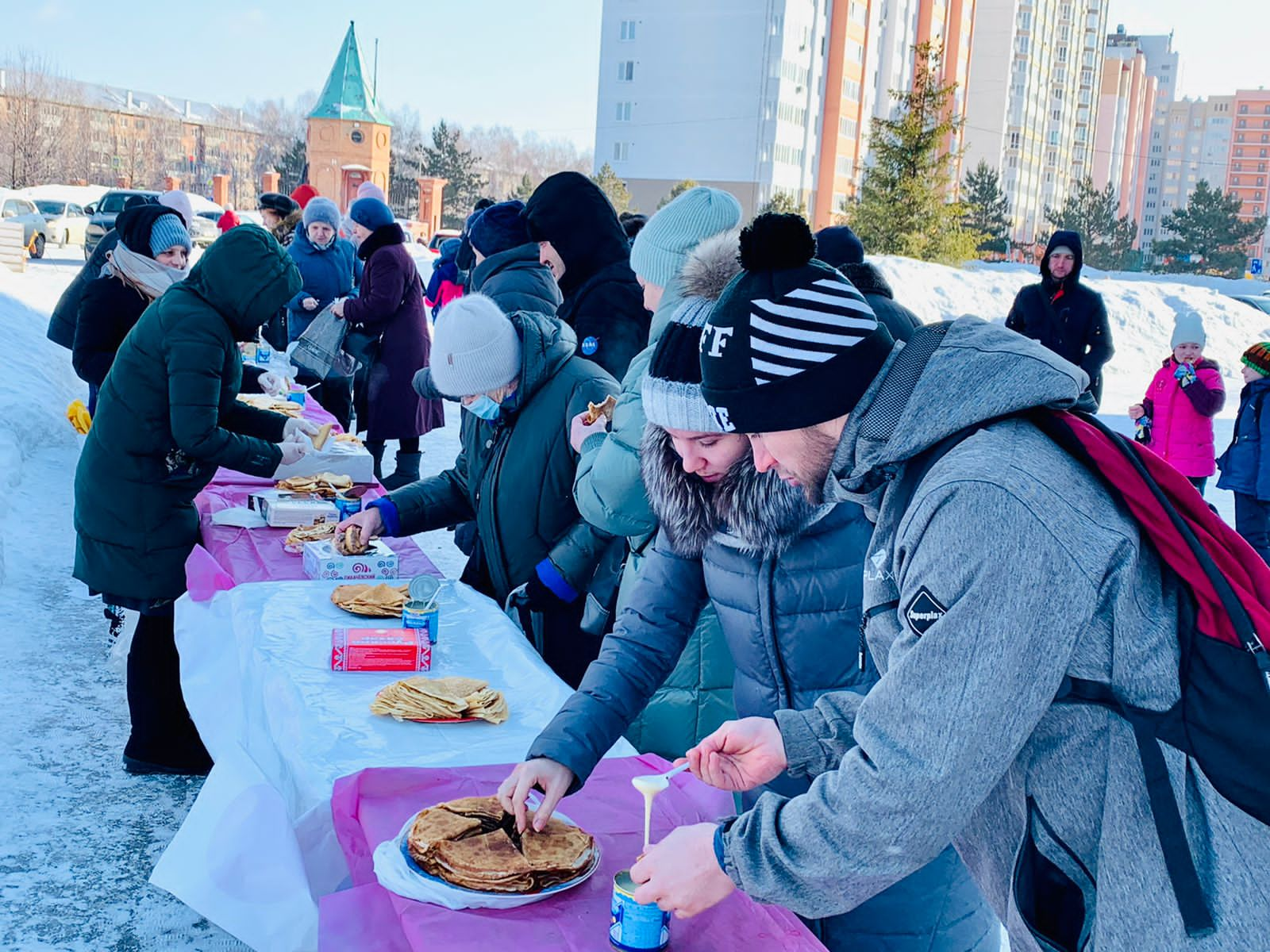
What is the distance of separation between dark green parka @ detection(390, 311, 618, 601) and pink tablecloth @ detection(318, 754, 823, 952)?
1.17 m

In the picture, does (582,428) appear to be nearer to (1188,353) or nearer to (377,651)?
(377,651)

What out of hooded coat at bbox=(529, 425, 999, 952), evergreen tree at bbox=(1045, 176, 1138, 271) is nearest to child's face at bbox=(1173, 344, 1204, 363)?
hooded coat at bbox=(529, 425, 999, 952)

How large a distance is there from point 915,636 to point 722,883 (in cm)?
43

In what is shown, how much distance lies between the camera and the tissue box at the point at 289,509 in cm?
387

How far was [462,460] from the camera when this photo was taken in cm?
358

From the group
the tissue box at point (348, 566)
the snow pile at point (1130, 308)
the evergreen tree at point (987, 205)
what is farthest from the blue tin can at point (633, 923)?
the evergreen tree at point (987, 205)

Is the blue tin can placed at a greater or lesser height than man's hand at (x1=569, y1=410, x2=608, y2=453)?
lesser

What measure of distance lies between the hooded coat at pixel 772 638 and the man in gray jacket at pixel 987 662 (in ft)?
2.05

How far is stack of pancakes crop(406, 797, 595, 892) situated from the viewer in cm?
164

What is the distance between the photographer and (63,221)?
28.0 meters

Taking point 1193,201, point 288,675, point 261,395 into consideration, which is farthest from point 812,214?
point 288,675

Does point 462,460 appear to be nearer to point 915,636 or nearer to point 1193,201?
point 915,636

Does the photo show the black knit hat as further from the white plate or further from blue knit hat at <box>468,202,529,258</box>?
blue knit hat at <box>468,202,529,258</box>

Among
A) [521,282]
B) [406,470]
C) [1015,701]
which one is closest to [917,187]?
[406,470]
